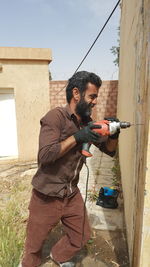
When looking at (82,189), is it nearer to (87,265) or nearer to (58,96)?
(87,265)

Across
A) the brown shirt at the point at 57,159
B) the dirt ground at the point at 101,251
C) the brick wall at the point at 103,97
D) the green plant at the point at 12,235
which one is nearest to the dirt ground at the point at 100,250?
the dirt ground at the point at 101,251

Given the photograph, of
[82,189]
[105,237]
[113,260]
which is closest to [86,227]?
[113,260]

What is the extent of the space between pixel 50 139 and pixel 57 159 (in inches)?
9.3

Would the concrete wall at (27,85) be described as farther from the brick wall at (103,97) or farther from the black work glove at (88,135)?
the black work glove at (88,135)

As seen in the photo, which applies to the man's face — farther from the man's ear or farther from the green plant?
the green plant

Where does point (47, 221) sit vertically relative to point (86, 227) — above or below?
above

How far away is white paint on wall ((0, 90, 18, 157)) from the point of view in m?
6.36

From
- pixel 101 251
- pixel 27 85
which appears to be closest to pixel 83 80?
pixel 101 251

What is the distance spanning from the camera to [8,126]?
655cm

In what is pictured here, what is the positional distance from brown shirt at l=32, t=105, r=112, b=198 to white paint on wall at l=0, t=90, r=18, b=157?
486 centimetres

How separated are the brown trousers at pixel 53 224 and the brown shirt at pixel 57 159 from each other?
0.38ft

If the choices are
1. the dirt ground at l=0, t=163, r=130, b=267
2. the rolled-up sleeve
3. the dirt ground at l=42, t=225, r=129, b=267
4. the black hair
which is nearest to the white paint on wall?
the dirt ground at l=0, t=163, r=130, b=267

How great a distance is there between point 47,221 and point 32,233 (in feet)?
0.61

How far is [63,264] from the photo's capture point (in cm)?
216
